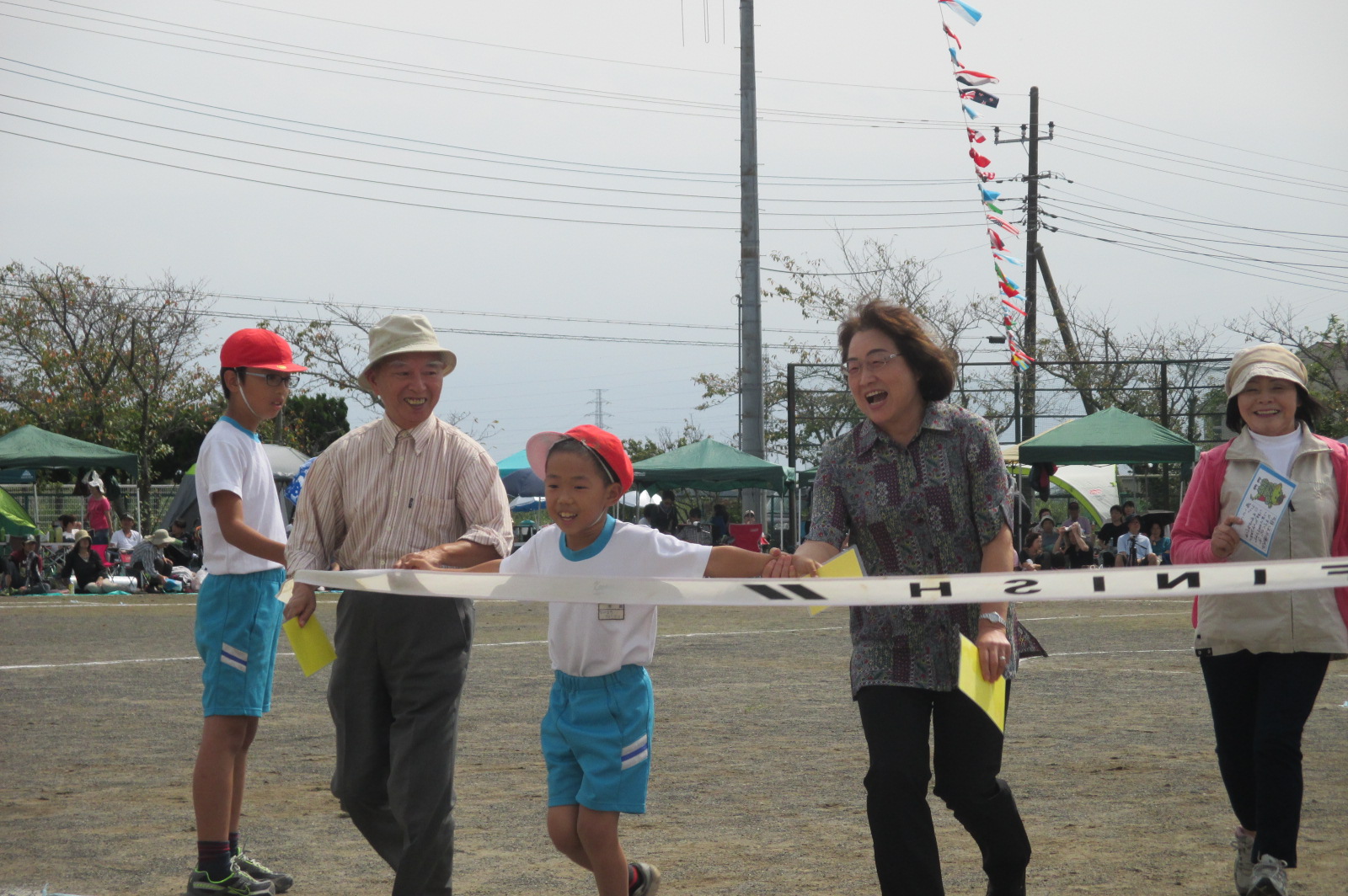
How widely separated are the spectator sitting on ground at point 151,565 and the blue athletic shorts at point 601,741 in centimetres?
2190

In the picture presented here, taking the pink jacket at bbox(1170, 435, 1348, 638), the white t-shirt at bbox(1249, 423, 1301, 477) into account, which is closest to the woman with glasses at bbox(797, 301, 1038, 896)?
the pink jacket at bbox(1170, 435, 1348, 638)

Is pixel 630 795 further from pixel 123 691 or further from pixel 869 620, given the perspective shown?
pixel 123 691

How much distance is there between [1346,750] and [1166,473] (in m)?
21.1

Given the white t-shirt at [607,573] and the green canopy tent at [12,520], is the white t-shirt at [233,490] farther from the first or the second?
the green canopy tent at [12,520]

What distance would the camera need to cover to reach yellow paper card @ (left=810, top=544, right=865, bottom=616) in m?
3.81

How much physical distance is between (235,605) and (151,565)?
20.9 metres

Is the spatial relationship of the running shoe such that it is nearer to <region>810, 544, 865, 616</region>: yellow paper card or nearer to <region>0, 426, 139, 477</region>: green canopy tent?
<region>810, 544, 865, 616</region>: yellow paper card

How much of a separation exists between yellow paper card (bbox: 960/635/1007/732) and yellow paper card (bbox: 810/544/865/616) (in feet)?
1.12

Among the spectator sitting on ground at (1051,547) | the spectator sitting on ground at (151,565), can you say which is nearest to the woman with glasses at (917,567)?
the spectator sitting on ground at (1051,547)

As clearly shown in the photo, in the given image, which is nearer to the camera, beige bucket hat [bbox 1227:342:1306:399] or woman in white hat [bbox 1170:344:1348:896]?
woman in white hat [bbox 1170:344:1348:896]

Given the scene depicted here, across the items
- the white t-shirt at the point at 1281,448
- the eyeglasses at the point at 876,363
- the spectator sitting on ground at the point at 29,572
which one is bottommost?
the spectator sitting on ground at the point at 29,572

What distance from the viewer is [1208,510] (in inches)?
197

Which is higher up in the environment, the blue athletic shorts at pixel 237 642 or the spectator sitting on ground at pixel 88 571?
the blue athletic shorts at pixel 237 642

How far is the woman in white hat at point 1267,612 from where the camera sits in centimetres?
463
